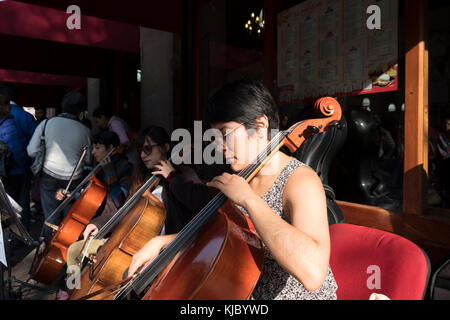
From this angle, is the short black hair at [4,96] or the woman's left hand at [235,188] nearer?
the woman's left hand at [235,188]

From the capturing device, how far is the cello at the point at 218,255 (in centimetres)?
85

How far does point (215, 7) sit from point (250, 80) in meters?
2.70

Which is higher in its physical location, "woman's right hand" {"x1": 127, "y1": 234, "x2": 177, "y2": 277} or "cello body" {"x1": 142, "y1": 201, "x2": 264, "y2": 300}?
"cello body" {"x1": 142, "y1": 201, "x2": 264, "y2": 300}

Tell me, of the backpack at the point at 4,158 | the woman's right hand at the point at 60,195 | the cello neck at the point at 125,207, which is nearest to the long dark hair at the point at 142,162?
the cello neck at the point at 125,207

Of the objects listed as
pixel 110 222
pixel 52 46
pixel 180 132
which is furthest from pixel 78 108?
pixel 52 46

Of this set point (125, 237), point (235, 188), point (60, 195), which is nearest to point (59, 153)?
point (60, 195)

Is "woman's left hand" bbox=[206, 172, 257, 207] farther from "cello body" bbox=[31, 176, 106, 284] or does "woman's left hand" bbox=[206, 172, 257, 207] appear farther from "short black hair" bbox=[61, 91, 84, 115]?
"short black hair" bbox=[61, 91, 84, 115]

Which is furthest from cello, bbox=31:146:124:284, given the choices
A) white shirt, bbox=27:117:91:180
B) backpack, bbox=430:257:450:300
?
backpack, bbox=430:257:450:300

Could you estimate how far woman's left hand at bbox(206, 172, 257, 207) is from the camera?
88 cm

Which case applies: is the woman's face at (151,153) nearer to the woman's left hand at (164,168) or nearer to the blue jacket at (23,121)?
the woman's left hand at (164,168)

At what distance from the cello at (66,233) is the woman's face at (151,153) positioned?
2.12 ft

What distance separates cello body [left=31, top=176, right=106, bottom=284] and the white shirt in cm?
67

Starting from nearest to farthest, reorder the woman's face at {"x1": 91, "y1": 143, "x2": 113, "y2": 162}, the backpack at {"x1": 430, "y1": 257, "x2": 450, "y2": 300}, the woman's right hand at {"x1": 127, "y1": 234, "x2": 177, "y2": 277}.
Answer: the backpack at {"x1": 430, "y1": 257, "x2": 450, "y2": 300} → the woman's right hand at {"x1": 127, "y1": 234, "x2": 177, "y2": 277} → the woman's face at {"x1": 91, "y1": 143, "x2": 113, "y2": 162}
